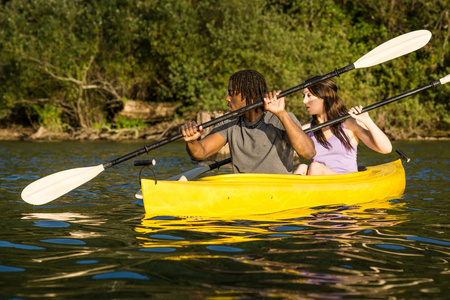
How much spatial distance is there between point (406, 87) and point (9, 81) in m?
13.6

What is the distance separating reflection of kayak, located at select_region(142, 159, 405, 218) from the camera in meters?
4.04

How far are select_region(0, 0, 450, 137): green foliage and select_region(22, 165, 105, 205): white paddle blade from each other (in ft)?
41.5

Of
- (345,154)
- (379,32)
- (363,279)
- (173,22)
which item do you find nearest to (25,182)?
(345,154)

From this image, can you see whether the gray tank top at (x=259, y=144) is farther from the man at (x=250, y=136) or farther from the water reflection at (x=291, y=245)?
the water reflection at (x=291, y=245)

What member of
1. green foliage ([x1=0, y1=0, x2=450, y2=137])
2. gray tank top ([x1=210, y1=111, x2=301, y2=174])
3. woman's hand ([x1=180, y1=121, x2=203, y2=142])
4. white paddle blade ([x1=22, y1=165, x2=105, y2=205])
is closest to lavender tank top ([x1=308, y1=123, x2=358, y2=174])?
gray tank top ([x1=210, y1=111, x2=301, y2=174])

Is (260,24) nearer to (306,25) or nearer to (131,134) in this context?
(306,25)

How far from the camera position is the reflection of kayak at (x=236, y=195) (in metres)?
4.04

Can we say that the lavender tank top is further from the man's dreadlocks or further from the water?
the man's dreadlocks

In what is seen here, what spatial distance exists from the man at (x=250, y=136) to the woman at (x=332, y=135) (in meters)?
0.78

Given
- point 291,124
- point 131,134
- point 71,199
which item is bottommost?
point 71,199

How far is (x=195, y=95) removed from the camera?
19.3 metres

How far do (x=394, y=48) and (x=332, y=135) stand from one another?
45.5 inches

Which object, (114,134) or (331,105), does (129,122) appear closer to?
(114,134)

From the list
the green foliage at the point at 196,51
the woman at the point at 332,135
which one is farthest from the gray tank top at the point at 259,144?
the green foliage at the point at 196,51
